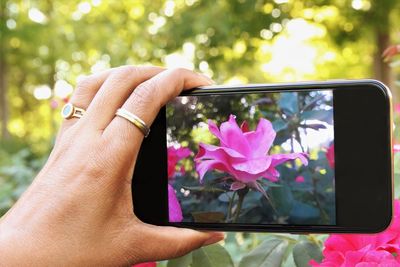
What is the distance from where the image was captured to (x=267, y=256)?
1170 mm

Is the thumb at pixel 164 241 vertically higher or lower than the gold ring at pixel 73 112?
lower

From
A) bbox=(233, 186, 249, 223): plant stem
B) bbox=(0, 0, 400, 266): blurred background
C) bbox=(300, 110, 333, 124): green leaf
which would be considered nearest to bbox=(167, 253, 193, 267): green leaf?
bbox=(233, 186, 249, 223): plant stem

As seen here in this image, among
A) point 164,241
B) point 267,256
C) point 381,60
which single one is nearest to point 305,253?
point 267,256

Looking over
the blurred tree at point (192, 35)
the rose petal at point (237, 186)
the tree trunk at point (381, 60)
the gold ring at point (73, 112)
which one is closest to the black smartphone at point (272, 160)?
the rose petal at point (237, 186)

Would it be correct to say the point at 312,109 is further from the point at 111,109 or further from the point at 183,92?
the point at 111,109

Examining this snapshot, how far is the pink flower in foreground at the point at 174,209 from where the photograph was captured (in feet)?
3.75

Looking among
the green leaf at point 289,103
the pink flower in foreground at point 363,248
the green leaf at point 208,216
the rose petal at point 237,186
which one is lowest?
the pink flower in foreground at point 363,248

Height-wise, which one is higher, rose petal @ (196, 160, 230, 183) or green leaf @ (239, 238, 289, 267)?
rose petal @ (196, 160, 230, 183)

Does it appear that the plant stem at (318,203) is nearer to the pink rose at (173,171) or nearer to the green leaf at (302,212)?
the green leaf at (302,212)

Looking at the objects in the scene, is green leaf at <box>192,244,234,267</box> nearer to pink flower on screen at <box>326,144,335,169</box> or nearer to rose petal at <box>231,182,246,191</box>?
rose petal at <box>231,182,246,191</box>

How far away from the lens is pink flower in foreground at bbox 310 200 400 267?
978 mm

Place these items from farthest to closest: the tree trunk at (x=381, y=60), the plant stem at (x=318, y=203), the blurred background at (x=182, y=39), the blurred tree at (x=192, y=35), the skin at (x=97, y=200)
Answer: the tree trunk at (x=381, y=60), the blurred tree at (x=192, y=35), the blurred background at (x=182, y=39), the plant stem at (x=318, y=203), the skin at (x=97, y=200)

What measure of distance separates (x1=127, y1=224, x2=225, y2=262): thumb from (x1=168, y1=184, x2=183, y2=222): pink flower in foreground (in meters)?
0.06

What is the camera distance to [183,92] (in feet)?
3.71
